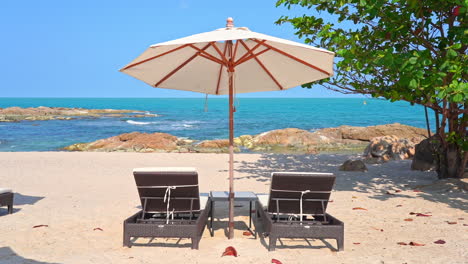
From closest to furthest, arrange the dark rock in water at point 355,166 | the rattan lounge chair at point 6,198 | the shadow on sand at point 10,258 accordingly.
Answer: the shadow on sand at point 10,258 → the rattan lounge chair at point 6,198 → the dark rock in water at point 355,166

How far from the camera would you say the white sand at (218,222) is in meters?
4.89

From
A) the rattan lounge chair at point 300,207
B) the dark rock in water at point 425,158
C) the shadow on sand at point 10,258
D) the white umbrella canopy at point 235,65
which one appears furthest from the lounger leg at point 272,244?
the dark rock in water at point 425,158

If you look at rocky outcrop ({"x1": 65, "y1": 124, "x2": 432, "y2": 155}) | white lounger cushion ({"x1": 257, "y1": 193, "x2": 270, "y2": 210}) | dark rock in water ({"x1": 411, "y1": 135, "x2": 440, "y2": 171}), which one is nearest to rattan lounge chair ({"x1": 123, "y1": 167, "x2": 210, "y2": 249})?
white lounger cushion ({"x1": 257, "y1": 193, "x2": 270, "y2": 210})

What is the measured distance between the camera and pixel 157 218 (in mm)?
5637

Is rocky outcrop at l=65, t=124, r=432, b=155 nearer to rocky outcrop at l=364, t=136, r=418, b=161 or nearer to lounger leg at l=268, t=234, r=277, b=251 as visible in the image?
rocky outcrop at l=364, t=136, r=418, b=161

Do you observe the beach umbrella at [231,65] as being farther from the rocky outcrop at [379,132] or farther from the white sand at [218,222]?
the rocky outcrop at [379,132]

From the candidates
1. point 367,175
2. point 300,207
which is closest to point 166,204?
point 300,207

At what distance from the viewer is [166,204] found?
17.8 ft

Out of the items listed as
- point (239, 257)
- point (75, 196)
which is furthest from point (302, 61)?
point (75, 196)

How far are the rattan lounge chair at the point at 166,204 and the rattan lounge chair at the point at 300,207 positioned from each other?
2.71 ft

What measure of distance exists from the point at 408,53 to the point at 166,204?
431 cm

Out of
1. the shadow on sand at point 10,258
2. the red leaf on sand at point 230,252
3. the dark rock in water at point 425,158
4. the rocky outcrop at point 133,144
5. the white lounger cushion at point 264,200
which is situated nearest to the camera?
the shadow on sand at point 10,258

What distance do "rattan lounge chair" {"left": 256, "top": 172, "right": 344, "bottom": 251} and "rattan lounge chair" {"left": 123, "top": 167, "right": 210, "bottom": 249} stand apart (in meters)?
0.83

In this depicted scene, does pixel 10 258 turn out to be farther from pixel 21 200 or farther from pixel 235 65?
pixel 21 200
